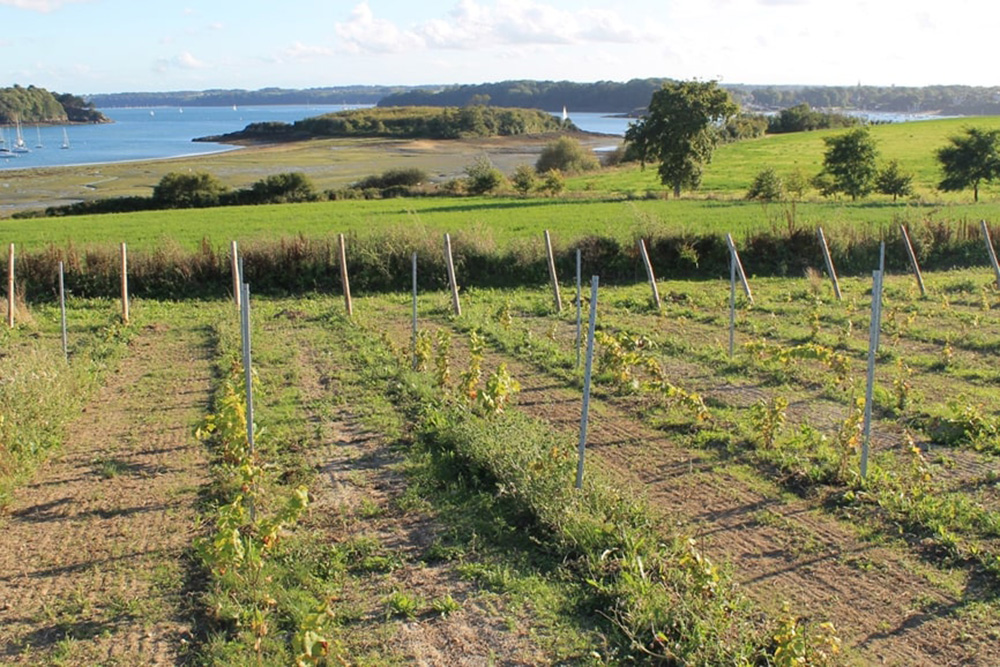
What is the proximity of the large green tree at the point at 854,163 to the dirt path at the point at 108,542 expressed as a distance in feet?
110

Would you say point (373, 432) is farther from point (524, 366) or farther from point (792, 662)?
point (792, 662)

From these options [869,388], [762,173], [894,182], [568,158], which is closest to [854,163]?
[894,182]

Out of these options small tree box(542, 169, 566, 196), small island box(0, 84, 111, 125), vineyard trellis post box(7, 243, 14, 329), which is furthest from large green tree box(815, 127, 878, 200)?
small island box(0, 84, 111, 125)

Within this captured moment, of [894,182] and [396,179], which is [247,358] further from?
[396,179]

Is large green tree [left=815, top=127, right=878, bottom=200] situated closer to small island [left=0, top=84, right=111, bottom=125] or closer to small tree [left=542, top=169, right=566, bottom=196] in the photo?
small tree [left=542, top=169, right=566, bottom=196]

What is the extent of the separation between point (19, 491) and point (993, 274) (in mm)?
21314

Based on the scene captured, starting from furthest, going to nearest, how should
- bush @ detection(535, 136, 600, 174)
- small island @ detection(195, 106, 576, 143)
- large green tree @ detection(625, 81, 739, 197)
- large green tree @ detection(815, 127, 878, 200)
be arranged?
small island @ detection(195, 106, 576, 143), bush @ detection(535, 136, 600, 174), large green tree @ detection(625, 81, 739, 197), large green tree @ detection(815, 127, 878, 200)

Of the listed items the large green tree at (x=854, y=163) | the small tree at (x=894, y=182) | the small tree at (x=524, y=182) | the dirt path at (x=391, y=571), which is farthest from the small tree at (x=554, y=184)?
the dirt path at (x=391, y=571)

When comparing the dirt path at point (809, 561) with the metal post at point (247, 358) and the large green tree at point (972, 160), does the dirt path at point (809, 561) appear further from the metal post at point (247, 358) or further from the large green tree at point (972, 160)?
the large green tree at point (972, 160)

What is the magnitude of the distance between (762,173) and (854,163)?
12.9 feet

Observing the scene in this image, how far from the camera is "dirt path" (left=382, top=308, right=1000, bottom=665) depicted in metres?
5.88

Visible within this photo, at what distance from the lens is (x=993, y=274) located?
21203 millimetres

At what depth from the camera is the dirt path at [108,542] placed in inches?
231

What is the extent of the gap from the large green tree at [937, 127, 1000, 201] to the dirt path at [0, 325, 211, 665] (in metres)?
35.3
